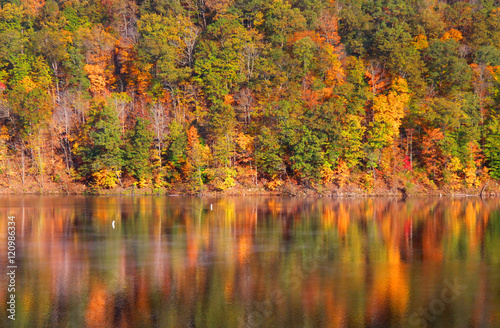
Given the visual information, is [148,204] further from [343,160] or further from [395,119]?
[395,119]

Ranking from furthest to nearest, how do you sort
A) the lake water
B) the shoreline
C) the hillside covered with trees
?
the hillside covered with trees, the shoreline, the lake water

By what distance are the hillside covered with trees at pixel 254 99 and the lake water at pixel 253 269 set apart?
80.4 feet

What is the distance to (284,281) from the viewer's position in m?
26.4

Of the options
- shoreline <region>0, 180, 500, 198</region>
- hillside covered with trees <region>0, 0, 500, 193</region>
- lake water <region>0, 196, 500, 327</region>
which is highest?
hillside covered with trees <region>0, 0, 500, 193</region>

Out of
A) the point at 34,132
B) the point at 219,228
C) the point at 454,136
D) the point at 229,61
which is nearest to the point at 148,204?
the point at 219,228

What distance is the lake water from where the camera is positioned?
21109mm

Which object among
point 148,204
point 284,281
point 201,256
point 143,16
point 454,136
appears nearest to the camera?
point 284,281

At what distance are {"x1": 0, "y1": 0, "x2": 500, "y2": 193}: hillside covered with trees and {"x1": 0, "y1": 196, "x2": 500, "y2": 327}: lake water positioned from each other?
24517 millimetres

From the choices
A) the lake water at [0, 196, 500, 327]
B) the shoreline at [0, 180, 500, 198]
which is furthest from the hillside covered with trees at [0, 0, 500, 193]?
the lake water at [0, 196, 500, 327]

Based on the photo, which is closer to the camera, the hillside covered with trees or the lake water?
the lake water

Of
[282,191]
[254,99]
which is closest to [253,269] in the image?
[282,191]

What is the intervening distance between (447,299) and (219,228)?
910 inches

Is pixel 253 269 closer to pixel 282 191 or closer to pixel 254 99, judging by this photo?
pixel 282 191

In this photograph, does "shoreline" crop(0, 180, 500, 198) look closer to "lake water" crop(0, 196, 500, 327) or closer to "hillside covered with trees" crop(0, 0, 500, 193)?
"hillside covered with trees" crop(0, 0, 500, 193)
